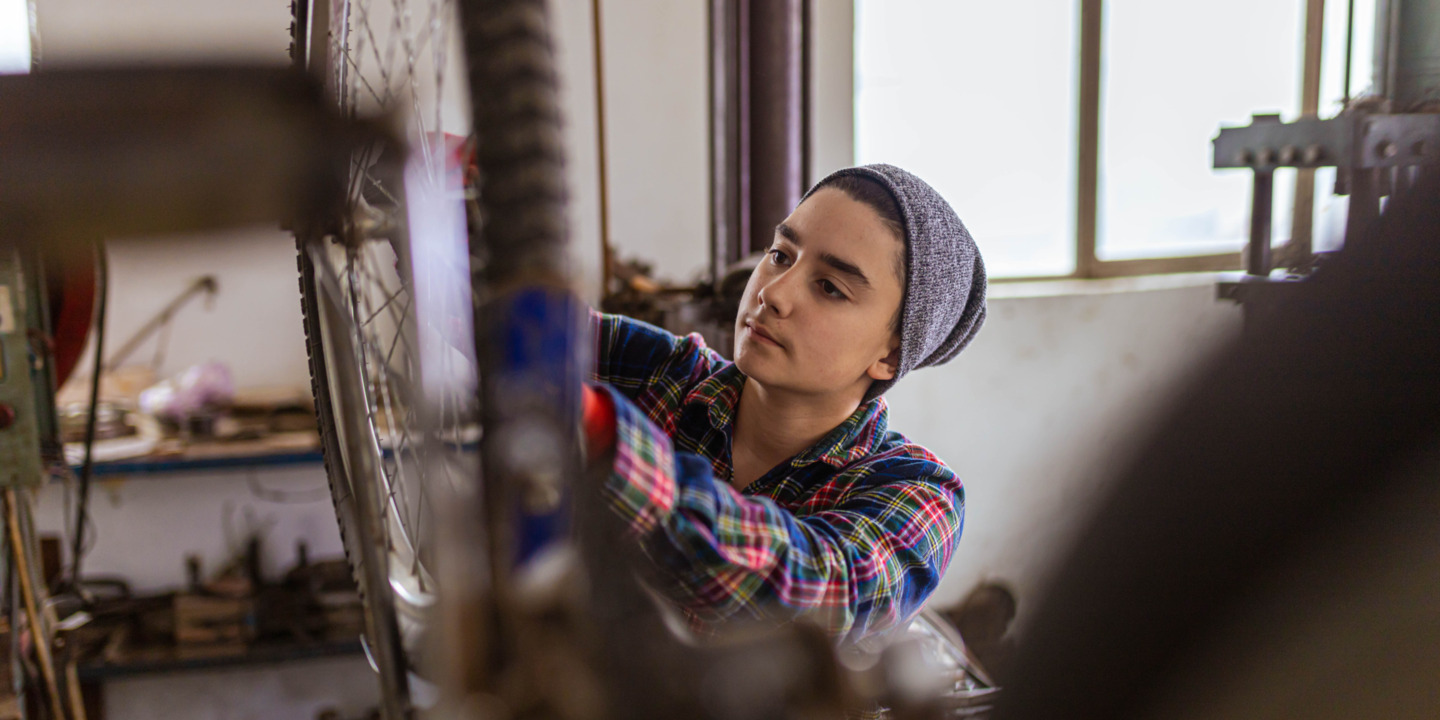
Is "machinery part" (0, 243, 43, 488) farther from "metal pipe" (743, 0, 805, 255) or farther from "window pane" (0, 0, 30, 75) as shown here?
"metal pipe" (743, 0, 805, 255)

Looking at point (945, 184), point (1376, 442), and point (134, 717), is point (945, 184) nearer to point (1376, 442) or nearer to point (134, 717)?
point (134, 717)

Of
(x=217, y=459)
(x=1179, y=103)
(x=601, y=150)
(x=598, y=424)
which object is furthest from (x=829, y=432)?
(x=1179, y=103)

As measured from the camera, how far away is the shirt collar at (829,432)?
117 centimetres

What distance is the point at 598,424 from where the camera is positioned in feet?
1.83

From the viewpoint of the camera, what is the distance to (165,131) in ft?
0.79

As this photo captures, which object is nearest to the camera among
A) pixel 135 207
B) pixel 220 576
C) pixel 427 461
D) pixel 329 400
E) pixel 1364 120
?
pixel 135 207

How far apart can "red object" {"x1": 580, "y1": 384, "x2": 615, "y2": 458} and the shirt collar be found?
0.64m

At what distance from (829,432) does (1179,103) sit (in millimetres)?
3066

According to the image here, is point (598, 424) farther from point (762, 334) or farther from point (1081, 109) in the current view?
point (1081, 109)

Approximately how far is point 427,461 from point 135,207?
18 centimetres

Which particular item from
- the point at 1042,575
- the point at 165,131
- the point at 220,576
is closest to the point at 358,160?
the point at 165,131

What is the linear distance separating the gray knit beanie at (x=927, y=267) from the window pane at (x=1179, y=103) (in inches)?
104

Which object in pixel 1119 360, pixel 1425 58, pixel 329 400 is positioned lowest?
pixel 1119 360

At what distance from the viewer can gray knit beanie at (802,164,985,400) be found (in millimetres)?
1130
